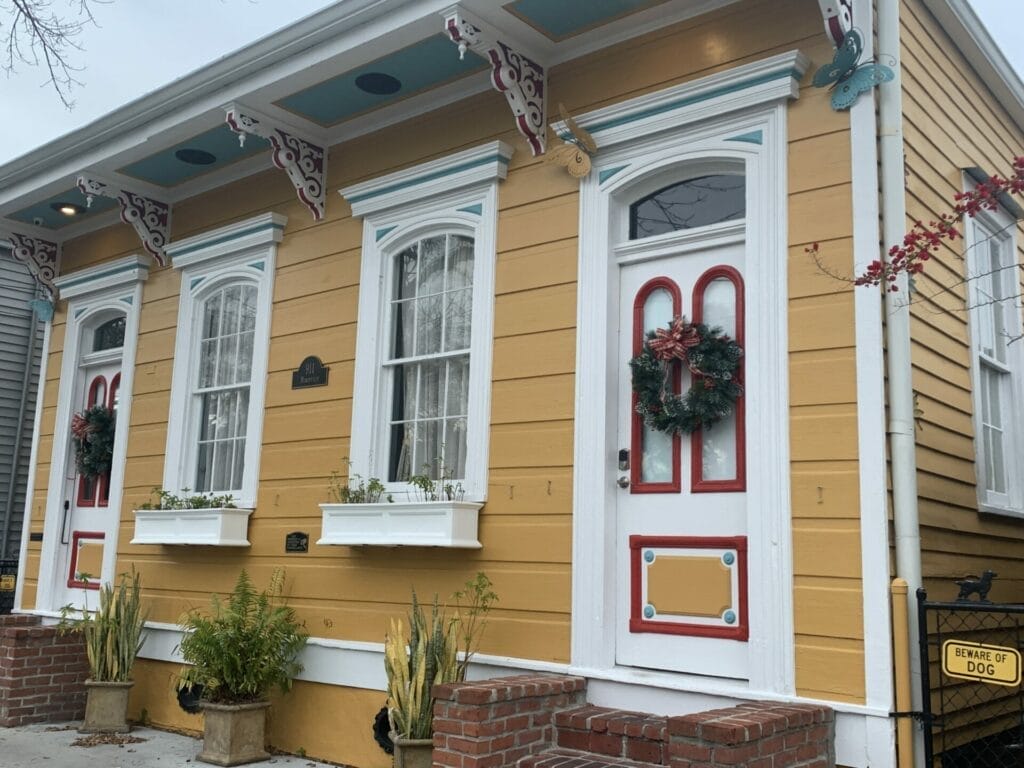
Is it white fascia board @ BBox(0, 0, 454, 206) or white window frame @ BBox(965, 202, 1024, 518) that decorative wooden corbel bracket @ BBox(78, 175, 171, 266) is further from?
white window frame @ BBox(965, 202, 1024, 518)

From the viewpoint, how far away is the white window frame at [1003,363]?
5590 mm

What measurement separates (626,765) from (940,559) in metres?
1.78

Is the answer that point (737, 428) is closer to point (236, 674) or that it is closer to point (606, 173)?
point (606, 173)

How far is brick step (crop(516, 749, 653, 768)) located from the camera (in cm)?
447

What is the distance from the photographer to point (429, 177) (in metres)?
6.34

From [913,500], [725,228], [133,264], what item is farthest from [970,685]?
[133,264]

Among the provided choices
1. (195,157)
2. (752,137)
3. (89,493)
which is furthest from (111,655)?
(752,137)

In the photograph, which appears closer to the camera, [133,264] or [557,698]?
[557,698]

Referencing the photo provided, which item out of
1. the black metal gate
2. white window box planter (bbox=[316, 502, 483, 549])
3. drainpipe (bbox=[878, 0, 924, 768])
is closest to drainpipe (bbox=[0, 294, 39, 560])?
white window box planter (bbox=[316, 502, 483, 549])

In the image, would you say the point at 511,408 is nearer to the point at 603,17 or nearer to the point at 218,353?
the point at 603,17

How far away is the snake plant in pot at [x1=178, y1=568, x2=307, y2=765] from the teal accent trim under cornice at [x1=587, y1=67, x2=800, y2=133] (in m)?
3.54

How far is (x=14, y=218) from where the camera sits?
916 centimetres

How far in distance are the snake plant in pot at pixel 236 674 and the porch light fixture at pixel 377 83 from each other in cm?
329

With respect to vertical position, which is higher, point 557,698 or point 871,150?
point 871,150
